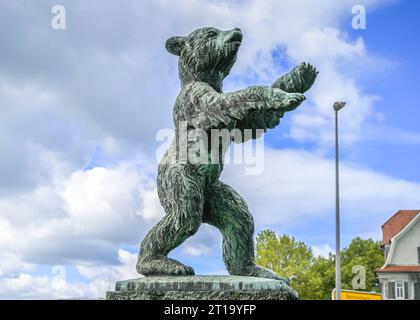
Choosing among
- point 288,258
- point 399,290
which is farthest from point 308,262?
point 399,290

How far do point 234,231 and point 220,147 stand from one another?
A: 2.53 ft

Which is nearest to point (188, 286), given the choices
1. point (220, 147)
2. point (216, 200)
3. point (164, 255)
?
point (164, 255)

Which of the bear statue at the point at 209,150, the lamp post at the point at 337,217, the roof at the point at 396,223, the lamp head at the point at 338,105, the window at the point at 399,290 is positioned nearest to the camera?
the bear statue at the point at 209,150

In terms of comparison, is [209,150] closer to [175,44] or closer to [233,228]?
[233,228]

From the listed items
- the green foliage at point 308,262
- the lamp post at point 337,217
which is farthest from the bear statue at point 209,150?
the green foliage at point 308,262

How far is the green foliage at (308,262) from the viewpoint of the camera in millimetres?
22406

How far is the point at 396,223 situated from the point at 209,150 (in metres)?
27.6

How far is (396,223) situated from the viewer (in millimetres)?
31141

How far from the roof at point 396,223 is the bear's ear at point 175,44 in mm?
25811

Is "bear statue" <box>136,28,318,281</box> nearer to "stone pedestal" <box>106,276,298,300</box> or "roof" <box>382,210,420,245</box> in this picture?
"stone pedestal" <box>106,276,298,300</box>

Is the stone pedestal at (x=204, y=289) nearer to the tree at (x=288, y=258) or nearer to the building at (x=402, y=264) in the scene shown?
the tree at (x=288, y=258)

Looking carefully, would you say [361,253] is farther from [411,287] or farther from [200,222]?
[200,222]

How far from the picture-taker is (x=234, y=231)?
5.57m
